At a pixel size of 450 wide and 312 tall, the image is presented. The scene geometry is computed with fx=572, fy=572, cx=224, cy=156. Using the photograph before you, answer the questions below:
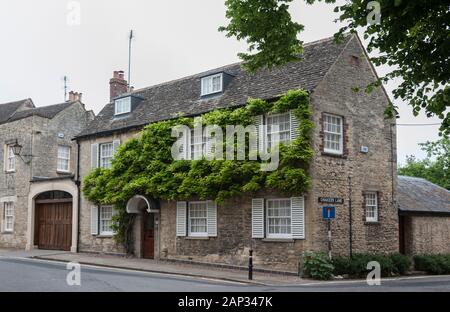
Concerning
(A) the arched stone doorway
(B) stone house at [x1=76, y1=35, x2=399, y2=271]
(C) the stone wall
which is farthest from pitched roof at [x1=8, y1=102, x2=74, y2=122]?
(C) the stone wall

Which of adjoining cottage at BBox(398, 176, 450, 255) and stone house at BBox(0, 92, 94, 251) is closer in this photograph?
adjoining cottage at BBox(398, 176, 450, 255)

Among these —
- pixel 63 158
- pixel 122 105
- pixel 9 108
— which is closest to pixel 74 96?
pixel 9 108

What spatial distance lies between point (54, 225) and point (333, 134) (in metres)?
16.1

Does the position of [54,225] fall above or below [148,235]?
above

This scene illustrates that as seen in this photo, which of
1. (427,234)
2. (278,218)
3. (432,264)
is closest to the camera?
(278,218)

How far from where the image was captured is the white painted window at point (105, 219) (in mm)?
26839

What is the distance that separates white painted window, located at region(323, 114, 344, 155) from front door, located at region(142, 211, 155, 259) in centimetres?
870

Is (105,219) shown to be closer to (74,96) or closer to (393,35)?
(74,96)

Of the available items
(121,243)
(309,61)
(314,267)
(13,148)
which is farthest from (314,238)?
(13,148)

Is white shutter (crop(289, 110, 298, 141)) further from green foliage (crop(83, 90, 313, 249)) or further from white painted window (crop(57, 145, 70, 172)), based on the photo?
white painted window (crop(57, 145, 70, 172))

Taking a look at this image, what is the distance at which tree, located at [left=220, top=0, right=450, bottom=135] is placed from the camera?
481 inches

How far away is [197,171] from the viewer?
22328 millimetres

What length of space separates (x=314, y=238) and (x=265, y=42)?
792 centimetres
